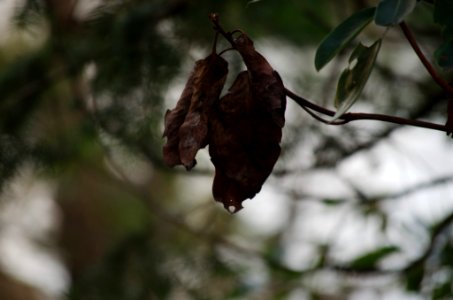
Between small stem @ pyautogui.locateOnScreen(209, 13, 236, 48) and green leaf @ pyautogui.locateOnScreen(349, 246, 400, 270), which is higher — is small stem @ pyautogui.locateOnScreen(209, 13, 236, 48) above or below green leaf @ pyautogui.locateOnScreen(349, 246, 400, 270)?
above

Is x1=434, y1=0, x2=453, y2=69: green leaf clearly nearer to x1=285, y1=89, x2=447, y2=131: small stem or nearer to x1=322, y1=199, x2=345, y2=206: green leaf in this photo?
x1=285, y1=89, x2=447, y2=131: small stem

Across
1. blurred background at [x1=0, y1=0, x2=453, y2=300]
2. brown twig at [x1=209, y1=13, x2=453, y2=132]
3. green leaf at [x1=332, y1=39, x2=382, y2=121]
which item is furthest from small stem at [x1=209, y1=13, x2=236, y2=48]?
blurred background at [x1=0, y1=0, x2=453, y2=300]

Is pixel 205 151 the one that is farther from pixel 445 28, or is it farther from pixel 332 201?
pixel 445 28

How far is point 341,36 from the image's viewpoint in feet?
2.16

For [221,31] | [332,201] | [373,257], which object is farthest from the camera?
[332,201]

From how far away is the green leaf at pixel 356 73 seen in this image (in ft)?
2.10

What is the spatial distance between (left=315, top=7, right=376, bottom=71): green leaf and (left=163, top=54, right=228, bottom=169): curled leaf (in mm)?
79

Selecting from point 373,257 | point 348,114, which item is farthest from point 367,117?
point 373,257

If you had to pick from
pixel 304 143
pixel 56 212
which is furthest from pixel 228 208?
pixel 56 212

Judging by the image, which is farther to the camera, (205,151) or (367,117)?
(205,151)

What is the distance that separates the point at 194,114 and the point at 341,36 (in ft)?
0.46

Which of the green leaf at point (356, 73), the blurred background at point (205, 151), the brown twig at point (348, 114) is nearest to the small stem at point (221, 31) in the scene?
the brown twig at point (348, 114)

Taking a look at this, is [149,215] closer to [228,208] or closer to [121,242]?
[121,242]

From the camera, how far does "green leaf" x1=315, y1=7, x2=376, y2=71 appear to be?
646mm
